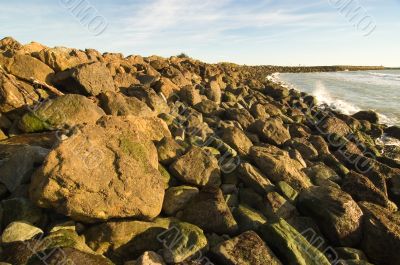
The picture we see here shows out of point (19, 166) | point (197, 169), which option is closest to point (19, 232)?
point (19, 166)

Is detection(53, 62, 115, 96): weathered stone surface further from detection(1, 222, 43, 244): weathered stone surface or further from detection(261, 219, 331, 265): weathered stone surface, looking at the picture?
detection(261, 219, 331, 265): weathered stone surface

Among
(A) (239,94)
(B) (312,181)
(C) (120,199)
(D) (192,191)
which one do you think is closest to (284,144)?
(B) (312,181)

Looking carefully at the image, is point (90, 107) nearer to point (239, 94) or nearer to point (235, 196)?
point (235, 196)

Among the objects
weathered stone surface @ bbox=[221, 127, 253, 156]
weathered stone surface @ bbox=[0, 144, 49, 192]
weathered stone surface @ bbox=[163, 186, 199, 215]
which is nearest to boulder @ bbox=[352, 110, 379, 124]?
weathered stone surface @ bbox=[221, 127, 253, 156]

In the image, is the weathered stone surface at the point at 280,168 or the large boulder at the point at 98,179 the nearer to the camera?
the large boulder at the point at 98,179

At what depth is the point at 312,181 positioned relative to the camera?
8.68 meters

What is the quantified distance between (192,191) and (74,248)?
246 cm

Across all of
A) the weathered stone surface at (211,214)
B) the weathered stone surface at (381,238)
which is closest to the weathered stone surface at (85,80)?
the weathered stone surface at (211,214)

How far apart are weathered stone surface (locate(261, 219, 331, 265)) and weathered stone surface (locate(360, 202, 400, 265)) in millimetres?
1260

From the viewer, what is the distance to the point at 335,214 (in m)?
6.73

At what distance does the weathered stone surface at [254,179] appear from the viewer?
7520 mm

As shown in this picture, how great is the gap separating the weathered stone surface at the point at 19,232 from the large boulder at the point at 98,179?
1.26 feet

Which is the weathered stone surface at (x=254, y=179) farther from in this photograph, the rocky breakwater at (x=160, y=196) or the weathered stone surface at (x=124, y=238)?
the weathered stone surface at (x=124, y=238)

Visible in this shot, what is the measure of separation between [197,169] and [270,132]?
14.4 feet
